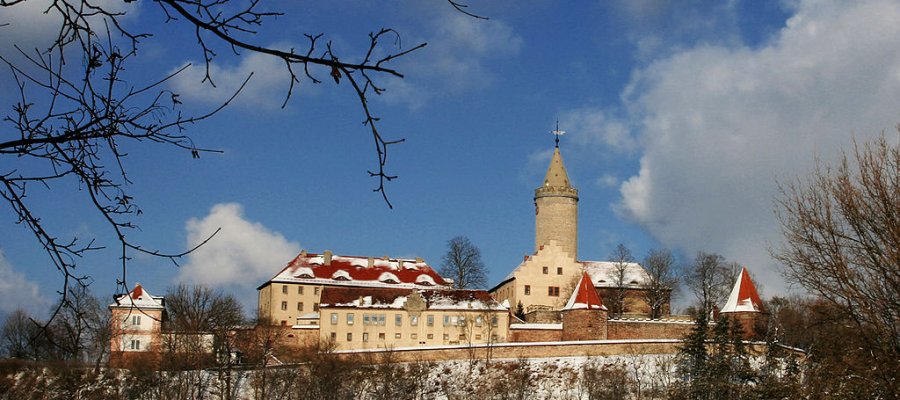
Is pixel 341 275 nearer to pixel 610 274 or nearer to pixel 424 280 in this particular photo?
pixel 424 280

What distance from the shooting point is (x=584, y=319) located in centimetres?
5494

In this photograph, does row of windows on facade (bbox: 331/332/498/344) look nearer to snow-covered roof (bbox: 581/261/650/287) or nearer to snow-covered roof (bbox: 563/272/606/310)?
snow-covered roof (bbox: 563/272/606/310)

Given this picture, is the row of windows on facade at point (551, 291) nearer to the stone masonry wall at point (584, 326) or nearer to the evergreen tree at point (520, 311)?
the evergreen tree at point (520, 311)

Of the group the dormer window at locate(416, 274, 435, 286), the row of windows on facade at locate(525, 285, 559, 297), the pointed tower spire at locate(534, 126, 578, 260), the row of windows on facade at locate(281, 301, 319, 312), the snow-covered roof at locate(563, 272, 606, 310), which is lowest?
the row of windows on facade at locate(281, 301, 319, 312)

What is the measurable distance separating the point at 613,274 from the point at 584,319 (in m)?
16.0

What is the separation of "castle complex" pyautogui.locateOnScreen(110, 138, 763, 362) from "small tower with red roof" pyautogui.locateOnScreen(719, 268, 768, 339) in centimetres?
6

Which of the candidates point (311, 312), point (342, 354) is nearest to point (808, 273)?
point (342, 354)

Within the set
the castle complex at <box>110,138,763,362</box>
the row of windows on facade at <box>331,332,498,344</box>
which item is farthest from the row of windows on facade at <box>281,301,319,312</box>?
the row of windows on facade at <box>331,332,498,344</box>

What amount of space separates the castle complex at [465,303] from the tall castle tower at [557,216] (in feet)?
0.24

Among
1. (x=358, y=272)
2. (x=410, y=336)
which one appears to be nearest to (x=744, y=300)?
(x=410, y=336)

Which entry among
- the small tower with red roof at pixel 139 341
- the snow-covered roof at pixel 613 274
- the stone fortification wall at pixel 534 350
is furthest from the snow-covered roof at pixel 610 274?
the small tower with red roof at pixel 139 341

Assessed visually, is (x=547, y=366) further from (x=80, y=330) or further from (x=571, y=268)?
(x=80, y=330)

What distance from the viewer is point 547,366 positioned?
5212cm

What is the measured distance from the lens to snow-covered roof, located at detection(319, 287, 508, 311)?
57.2 m
